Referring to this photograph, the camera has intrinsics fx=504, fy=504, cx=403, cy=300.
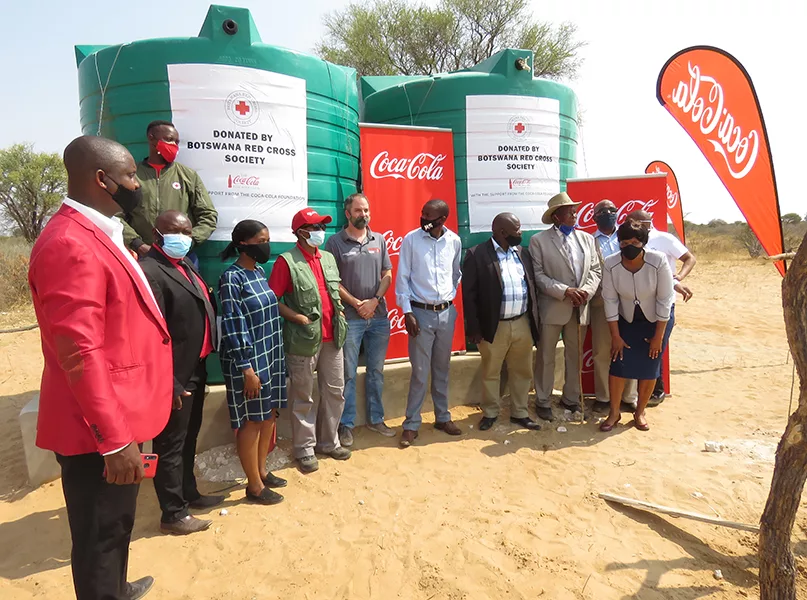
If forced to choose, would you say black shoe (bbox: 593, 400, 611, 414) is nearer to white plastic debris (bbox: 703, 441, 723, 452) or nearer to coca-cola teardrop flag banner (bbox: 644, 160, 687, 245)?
white plastic debris (bbox: 703, 441, 723, 452)

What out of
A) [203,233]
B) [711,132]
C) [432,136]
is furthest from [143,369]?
[711,132]

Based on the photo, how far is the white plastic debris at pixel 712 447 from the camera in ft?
13.6

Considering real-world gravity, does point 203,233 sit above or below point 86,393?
above

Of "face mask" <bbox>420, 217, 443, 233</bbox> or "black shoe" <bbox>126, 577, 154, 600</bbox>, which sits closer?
"black shoe" <bbox>126, 577, 154, 600</bbox>

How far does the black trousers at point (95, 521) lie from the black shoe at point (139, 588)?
762 millimetres

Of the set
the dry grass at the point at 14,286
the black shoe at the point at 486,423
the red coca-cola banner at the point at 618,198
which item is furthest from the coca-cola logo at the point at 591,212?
the dry grass at the point at 14,286

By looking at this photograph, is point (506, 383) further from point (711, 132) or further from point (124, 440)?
point (124, 440)

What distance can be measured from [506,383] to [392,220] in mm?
2138

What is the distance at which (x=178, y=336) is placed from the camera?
9.59ft

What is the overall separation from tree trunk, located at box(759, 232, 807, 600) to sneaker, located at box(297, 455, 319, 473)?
9.06ft

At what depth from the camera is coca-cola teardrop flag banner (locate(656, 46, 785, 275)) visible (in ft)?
17.0

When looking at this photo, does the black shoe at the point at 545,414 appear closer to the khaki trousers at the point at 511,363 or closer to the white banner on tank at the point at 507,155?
the khaki trousers at the point at 511,363

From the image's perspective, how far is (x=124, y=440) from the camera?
1645 millimetres

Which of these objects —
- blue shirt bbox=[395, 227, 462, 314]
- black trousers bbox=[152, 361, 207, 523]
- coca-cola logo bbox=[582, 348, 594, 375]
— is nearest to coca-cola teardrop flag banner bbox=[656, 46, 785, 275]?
coca-cola logo bbox=[582, 348, 594, 375]
